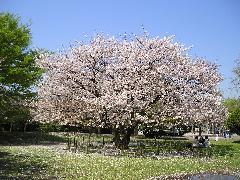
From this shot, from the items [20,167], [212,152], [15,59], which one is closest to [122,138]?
[212,152]

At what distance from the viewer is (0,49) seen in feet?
82.9

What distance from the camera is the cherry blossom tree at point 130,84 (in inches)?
1224

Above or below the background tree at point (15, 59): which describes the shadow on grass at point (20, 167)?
below

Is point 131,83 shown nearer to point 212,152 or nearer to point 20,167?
point 212,152

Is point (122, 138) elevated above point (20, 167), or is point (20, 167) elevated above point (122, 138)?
point (122, 138)

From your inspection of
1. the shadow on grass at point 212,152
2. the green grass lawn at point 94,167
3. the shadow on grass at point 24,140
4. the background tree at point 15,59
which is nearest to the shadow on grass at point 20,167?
the green grass lawn at point 94,167

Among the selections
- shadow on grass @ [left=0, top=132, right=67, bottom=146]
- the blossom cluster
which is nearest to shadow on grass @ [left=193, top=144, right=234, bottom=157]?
the blossom cluster

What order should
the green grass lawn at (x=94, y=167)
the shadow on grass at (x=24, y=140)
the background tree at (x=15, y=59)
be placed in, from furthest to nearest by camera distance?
the shadow on grass at (x=24, y=140)
the background tree at (x=15, y=59)
the green grass lawn at (x=94, y=167)

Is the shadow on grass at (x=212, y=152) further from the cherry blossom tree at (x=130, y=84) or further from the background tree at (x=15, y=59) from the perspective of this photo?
the background tree at (x=15, y=59)

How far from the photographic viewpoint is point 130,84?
31.0 m

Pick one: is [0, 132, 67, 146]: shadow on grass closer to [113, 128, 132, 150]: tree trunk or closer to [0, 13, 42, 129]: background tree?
[0, 13, 42, 129]: background tree

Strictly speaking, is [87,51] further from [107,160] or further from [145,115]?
[107,160]

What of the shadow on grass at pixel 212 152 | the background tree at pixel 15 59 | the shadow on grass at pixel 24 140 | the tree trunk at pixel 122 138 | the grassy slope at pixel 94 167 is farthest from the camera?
the shadow on grass at pixel 24 140

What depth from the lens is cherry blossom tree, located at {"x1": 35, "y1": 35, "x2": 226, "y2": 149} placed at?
1224 inches
